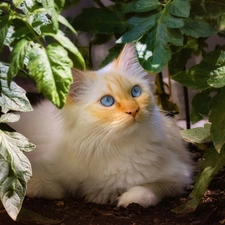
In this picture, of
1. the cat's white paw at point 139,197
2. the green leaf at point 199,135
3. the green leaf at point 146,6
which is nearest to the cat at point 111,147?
the cat's white paw at point 139,197

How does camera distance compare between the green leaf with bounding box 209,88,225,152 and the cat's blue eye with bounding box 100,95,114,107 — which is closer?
the green leaf with bounding box 209,88,225,152

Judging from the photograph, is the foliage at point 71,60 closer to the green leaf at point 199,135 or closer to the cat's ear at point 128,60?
the green leaf at point 199,135

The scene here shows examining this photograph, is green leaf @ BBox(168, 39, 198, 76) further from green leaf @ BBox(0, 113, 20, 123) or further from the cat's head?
green leaf @ BBox(0, 113, 20, 123)

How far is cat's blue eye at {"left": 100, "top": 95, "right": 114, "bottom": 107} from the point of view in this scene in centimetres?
146

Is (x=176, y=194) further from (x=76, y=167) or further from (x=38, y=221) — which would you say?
(x=38, y=221)

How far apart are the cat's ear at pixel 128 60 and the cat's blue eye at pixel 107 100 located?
0.64 feet

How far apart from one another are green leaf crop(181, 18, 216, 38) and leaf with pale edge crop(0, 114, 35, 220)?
1.95ft

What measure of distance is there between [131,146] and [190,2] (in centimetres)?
50

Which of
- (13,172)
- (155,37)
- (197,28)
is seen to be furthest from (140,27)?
(13,172)

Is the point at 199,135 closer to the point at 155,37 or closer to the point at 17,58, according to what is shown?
the point at 155,37

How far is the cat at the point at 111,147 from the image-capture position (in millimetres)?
1459

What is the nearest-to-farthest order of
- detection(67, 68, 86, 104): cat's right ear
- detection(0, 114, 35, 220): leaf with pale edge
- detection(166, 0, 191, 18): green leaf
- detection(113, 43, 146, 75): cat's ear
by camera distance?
detection(0, 114, 35, 220): leaf with pale edge → detection(166, 0, 191, 18): green leaf → detection(67, 68, 86, 104): cat's right ear → detection(113, 43, 146, 75): cat's ear

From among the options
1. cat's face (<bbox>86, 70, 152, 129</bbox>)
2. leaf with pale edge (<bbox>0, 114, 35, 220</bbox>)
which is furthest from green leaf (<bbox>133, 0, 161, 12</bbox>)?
leaf with pale edge (<bbox>0, 114, 35, 220</bbox>)

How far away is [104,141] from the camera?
4.89 feet
